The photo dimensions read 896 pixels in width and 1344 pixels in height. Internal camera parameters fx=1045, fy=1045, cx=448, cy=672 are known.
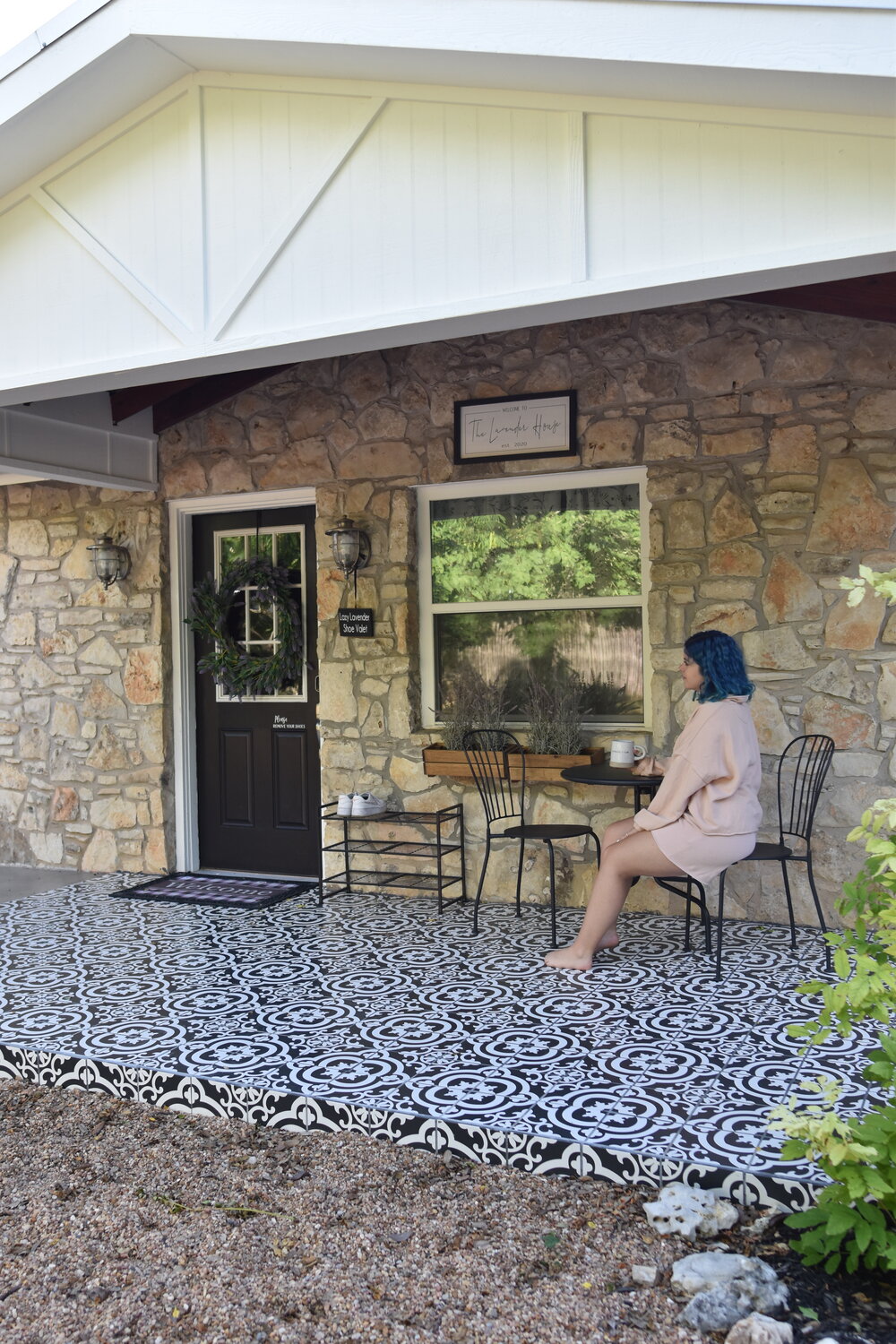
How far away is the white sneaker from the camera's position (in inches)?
212

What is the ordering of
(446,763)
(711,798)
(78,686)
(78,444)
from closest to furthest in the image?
1. (711,798)
2. (446,763)
3. (78,444)
4. (78,686)

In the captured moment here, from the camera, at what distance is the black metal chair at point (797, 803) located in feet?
14.4

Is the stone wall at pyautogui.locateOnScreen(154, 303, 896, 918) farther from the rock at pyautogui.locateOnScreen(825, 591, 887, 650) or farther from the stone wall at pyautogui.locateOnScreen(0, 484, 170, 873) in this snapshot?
the stone wall at pyautogui.locateOnScreen(0, 484, 170, 873)

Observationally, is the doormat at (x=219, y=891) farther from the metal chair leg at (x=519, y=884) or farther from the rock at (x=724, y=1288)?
the rock at (x=724, y=1288)

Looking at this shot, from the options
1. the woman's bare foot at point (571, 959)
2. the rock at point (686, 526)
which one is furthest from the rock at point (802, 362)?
the woman's bare foot at point (571, 959)

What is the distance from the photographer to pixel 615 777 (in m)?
4.36

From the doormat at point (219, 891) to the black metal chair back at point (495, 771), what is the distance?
3.94 feet

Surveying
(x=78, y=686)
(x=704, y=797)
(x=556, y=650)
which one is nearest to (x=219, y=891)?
(x=78, y=686)

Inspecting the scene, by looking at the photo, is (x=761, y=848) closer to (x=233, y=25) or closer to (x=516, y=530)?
(x=516, y=530)

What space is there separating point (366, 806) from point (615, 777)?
1552mm

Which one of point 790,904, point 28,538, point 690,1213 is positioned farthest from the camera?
point 28,538

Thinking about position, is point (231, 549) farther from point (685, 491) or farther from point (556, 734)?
point (685, 491)

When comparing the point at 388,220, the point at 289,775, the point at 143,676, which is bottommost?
the point at 289,775

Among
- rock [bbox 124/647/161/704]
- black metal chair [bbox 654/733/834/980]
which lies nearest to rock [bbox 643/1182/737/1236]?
black metal chair [bbox 654/733/834/980]
